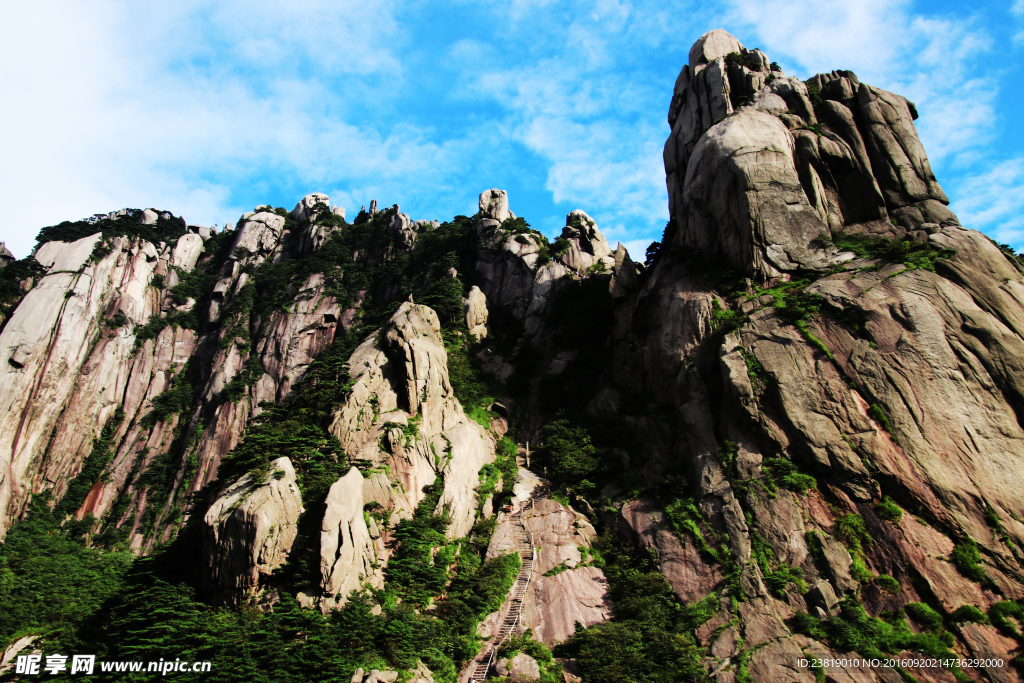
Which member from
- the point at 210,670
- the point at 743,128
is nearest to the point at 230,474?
the point at 210,670

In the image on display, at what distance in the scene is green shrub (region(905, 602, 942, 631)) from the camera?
66.7 feet

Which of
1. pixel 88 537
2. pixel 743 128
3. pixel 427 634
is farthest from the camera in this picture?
pixel 88 537

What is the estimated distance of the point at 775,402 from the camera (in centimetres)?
2752

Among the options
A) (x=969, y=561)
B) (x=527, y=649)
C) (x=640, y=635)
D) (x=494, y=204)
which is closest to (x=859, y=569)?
(x=969, y=561)

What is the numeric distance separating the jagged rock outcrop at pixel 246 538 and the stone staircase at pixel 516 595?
351 inches

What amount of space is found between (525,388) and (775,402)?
19.7 meters

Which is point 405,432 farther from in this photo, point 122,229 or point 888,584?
point 122,229

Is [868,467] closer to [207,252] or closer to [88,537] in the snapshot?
[88,537]

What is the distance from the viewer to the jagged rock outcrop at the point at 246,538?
70.2ft

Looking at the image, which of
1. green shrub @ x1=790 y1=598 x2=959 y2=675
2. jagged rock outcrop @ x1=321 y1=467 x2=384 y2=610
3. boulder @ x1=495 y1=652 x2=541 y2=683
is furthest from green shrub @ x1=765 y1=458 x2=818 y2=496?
jagged rock outcrop @ x1=321 y1=467 x2=384 y2=610

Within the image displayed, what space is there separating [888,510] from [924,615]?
159 inches

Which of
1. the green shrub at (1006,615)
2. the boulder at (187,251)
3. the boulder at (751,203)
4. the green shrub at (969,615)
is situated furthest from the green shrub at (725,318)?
the boulder at (187,251)

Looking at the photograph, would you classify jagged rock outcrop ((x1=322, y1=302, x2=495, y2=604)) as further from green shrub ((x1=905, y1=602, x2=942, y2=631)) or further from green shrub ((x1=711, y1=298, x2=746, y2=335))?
green shrub ((x1=905, y1=602, x2=942, y2=631))

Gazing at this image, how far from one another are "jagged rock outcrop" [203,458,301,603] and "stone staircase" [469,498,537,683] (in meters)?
8.91
